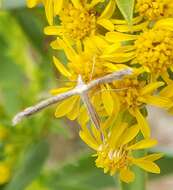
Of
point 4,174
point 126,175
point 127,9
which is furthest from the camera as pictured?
point 4,174

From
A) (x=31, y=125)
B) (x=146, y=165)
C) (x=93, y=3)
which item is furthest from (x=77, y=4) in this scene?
(x=31, y=125)

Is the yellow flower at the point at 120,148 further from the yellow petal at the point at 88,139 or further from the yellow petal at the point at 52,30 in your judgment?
the yellow petal at the point at 52,30

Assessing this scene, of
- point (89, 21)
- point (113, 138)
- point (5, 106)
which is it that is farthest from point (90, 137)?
point (5, 106)

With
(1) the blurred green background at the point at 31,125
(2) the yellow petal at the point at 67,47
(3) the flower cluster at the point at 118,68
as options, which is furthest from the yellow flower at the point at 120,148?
(1) the blurred green background at the point at 31,125

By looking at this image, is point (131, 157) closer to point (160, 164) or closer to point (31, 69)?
point (160, 164)

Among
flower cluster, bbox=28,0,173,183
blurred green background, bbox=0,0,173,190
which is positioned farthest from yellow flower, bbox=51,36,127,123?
blurred green background, bbox=0,0,173,190

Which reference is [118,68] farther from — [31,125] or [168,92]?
[31,125]

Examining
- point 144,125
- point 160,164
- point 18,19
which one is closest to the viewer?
point 144,125
